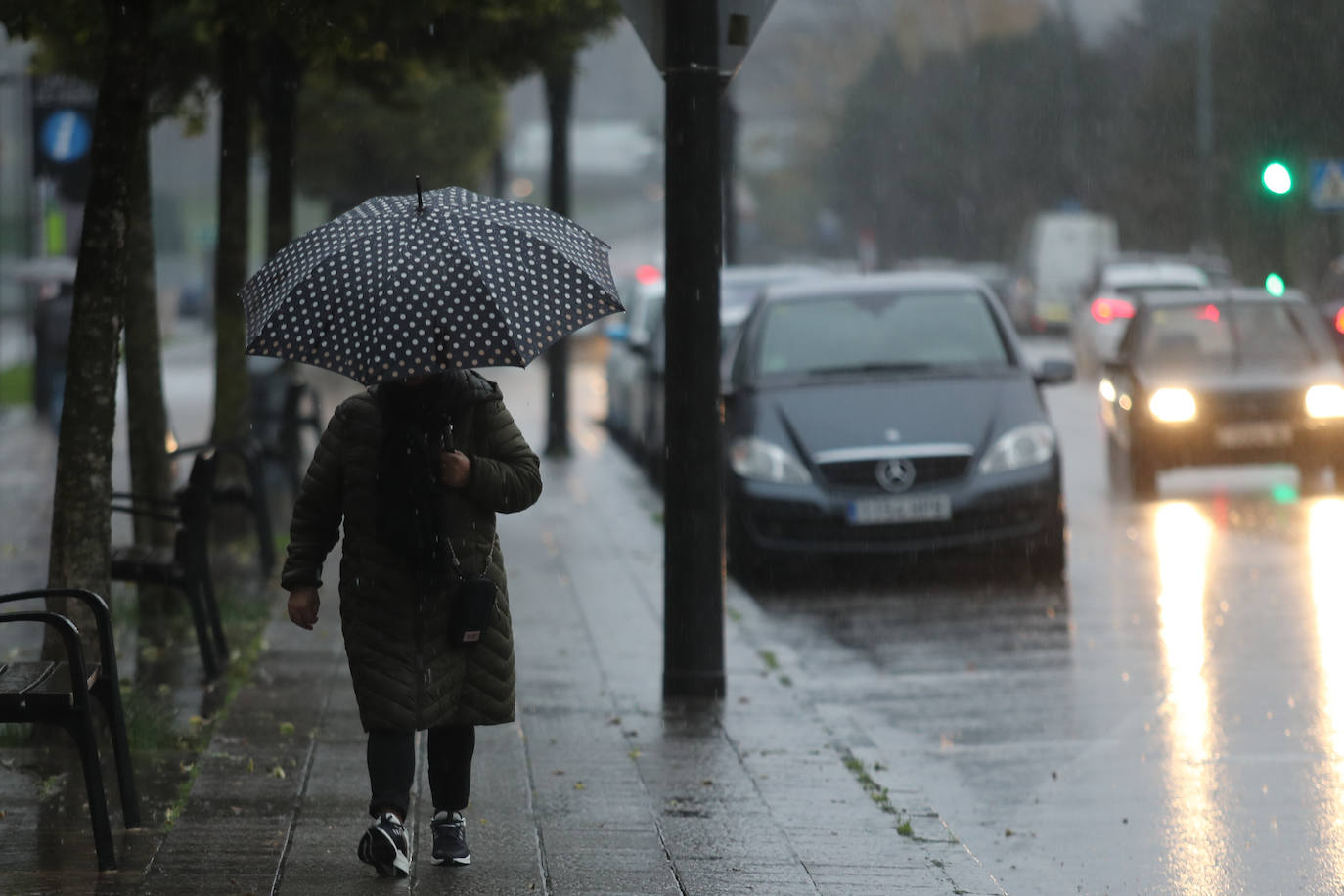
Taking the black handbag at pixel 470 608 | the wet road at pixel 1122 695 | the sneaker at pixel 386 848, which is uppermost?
the black handbag at pixel 470 608

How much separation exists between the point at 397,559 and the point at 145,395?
508cm

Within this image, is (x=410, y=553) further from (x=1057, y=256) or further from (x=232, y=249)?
(x=1057, y=256)

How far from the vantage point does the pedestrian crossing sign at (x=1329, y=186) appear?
2691cm

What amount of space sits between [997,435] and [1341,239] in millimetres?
31831

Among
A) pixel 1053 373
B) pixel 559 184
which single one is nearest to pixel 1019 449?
pixel 1053 373

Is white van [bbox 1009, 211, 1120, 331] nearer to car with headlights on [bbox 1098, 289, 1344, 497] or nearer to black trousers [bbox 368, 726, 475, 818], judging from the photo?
car with headlights on [bbox 1098, 289, 1344, 497]

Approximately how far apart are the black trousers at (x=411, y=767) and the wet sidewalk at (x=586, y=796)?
18 centimetres

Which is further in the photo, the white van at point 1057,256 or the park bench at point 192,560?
the white van at point 1057,256

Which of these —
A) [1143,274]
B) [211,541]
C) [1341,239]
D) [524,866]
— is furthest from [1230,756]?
[1341,239]

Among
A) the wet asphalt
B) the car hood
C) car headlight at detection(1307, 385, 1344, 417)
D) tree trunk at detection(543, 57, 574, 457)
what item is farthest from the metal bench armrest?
tree trunk at detection(543, 57, 574, 457)

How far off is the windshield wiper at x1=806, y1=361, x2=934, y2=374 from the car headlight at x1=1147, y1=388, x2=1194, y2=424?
152 inches

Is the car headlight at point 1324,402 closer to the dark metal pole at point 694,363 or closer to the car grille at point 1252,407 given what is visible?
the car grille at point 1252,407

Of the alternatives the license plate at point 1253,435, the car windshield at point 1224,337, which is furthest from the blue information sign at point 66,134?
the license plate at point 1253,435

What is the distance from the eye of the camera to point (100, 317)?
720 cm
